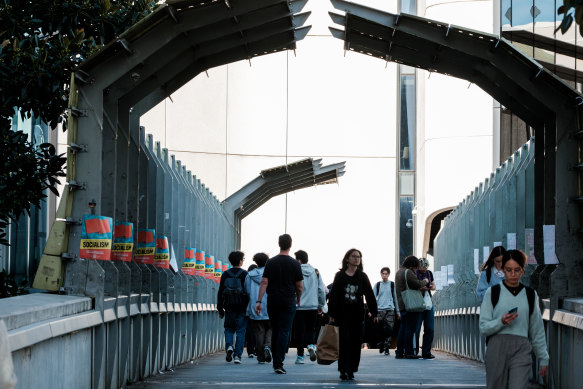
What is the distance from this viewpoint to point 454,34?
1337 centimetres

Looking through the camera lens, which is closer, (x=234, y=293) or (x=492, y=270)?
(x=492, y=270)

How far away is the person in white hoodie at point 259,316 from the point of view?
18688 millimetres

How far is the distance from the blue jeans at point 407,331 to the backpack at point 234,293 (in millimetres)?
3747

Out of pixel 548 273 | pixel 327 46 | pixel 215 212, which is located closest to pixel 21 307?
pixel 548 273

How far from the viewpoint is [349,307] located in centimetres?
1426

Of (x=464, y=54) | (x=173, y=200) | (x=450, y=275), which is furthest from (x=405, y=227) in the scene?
(x=464, y=54)

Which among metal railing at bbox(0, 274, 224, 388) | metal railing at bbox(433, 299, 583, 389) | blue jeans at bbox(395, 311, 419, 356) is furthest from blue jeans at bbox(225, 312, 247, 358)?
metal railing at bbox(433, 299, 583, 389)

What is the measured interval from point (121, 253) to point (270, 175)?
54.5ft

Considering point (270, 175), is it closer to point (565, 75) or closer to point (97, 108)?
point (565, 75)

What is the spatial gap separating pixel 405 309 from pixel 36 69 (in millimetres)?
9368

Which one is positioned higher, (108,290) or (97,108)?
(97,108)

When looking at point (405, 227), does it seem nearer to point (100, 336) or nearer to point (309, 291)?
point (309, 291)

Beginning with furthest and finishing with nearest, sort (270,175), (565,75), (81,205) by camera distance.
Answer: (270,175) → (565,75) → (81,205)

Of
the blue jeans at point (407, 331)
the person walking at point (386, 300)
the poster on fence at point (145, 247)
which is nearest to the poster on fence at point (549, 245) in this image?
the poster on fence at point (145, 247)
